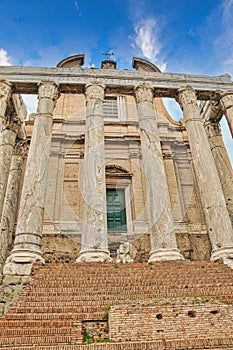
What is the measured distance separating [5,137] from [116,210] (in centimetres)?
708

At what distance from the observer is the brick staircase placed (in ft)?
17.0

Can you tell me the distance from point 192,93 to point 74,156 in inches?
310

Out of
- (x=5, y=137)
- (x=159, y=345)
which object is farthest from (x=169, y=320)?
(x=5, y=137)

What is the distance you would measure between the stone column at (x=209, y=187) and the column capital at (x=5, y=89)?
840 centimetres

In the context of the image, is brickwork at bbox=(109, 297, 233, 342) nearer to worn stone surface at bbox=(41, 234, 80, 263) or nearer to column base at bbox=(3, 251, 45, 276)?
column base at bbox=(3, 251, 45, 276)

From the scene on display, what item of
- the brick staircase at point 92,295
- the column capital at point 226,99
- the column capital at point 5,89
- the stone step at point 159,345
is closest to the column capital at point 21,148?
the column capital at point 5,89

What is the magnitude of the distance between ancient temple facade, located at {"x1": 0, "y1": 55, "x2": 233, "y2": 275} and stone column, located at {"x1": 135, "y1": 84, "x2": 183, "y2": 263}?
40mm

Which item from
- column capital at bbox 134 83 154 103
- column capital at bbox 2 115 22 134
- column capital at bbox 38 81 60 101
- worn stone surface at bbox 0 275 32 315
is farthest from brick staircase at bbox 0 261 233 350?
column capital at bbox 2 115 22 134

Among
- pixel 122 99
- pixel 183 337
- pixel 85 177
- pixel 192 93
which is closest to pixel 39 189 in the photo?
pixel 85 177

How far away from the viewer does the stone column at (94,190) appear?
10258 millimetres

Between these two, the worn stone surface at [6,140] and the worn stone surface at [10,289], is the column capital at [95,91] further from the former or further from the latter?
the worn stone surface at [10,289]

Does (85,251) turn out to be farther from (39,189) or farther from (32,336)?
(32,336)

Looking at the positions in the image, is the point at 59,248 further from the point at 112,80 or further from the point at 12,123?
the point at 112,80

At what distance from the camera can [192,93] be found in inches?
591
